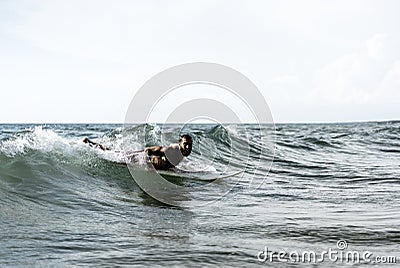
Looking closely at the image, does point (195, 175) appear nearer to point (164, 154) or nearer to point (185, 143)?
point (164, 154)

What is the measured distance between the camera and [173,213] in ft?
21.6

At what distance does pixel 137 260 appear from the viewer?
14.2 feet

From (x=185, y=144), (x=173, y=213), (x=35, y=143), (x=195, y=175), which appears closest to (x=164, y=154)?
(x=185, y=144)

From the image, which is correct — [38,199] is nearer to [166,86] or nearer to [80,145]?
[166,86]

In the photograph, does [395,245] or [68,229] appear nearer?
[395,245]

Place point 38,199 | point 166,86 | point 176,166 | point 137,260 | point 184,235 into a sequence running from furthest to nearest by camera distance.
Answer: point 176,166, point 38,199, point 166,86, point 184,235, point 137,260

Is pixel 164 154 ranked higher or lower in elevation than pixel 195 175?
higher

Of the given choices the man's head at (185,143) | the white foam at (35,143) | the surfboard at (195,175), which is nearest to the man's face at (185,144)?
the man's head at (185,143)

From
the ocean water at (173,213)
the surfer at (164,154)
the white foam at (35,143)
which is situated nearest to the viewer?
the ocean water at (173,213)

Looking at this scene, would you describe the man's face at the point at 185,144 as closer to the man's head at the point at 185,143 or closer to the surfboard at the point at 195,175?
the man's head at the point at 185,143

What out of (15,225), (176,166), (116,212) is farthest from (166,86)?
(176,166)

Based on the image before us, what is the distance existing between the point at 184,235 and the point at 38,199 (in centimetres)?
280

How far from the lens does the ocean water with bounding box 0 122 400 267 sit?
457 centimetres

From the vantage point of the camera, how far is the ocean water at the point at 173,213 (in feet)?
15.0
